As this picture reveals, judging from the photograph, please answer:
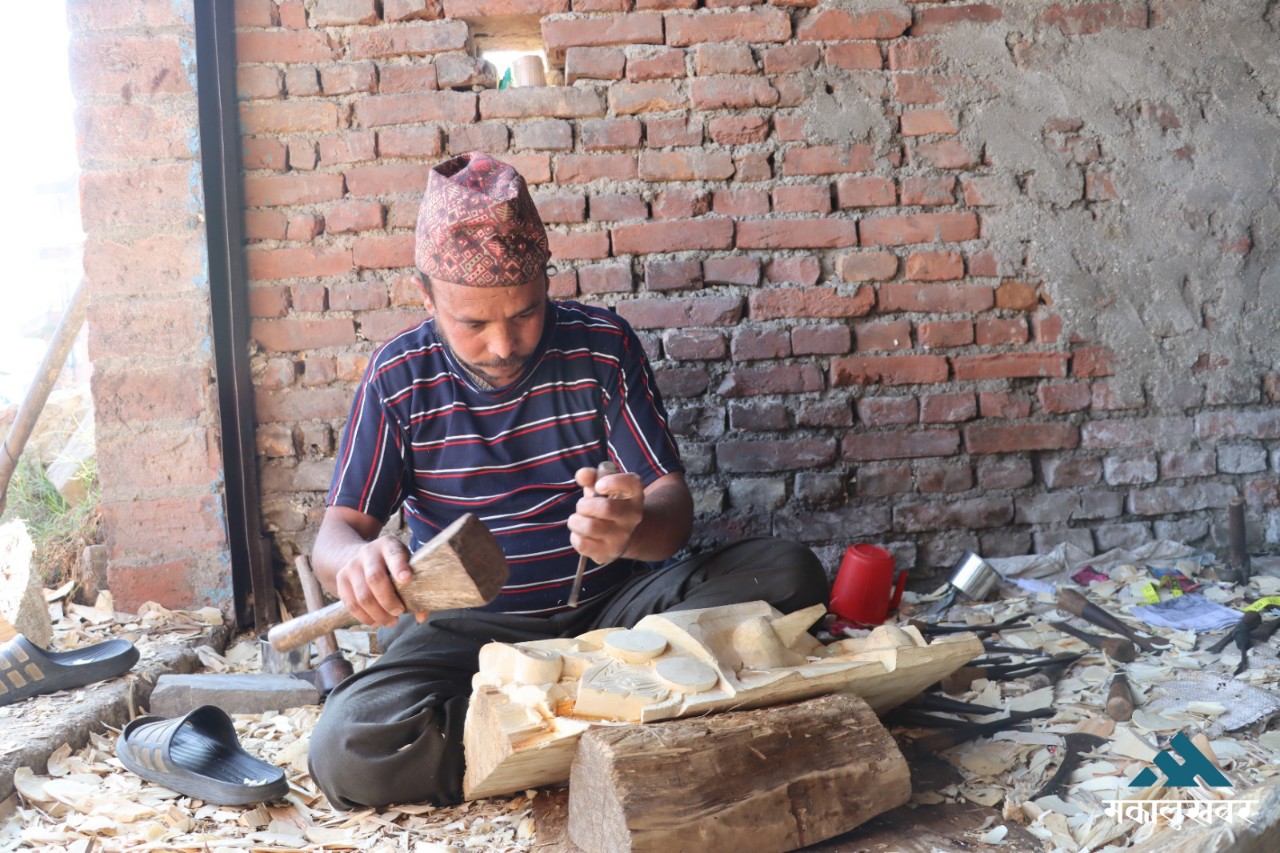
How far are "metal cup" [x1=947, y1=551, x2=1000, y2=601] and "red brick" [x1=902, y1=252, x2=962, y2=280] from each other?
94 cm

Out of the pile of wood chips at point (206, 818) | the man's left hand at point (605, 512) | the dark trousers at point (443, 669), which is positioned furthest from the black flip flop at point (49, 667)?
the man's left hand at point (605, 512)

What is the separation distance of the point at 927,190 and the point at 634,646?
1.94 meters

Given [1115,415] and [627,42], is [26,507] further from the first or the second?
[1115,415]

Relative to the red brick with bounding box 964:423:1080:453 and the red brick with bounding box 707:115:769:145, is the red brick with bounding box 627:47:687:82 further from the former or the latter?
the red brick with bounding box 964:423:1080:453

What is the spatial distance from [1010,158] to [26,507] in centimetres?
393

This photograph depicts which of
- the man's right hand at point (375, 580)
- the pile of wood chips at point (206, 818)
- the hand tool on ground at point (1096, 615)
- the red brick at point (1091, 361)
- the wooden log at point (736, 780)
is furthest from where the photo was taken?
the red brick at point (1091, 361)

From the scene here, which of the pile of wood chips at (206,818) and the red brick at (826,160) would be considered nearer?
the pile of wood chips at (206,818)

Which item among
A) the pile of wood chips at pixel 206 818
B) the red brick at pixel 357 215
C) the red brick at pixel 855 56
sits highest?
the red brick at pixel 855 56

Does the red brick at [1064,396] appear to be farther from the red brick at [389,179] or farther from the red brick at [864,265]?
the red brick at [389,179]

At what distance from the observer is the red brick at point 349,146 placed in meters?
3.03

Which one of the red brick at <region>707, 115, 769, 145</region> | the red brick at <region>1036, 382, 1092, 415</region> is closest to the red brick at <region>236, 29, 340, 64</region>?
the red brick at <region>707, 115, 769, 145</region>

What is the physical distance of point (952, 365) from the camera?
3197 millimetres

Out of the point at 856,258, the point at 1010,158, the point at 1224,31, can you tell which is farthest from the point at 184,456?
the point at 1224,31

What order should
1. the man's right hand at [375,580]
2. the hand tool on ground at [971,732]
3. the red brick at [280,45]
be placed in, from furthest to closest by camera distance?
the red brick at [280,45], the hand tool on ground at [971,732], the man's right hand at [375,580]
